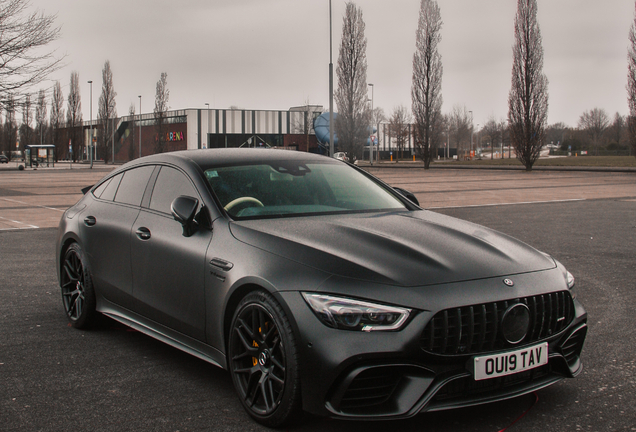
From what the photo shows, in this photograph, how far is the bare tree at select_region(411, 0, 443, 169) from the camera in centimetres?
5134

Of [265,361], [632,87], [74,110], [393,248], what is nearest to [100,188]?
[265,361]

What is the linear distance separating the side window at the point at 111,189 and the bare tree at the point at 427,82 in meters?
46.6

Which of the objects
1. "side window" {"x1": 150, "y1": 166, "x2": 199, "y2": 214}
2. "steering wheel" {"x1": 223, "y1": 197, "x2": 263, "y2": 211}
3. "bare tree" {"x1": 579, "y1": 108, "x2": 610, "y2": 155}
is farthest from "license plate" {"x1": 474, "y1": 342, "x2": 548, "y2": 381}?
"bare tree" {"x1": 579, "y1": 108, "x2": 610, "y2": 155}

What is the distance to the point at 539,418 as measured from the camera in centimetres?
337

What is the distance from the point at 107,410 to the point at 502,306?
206 cm

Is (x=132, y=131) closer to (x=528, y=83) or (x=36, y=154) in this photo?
(x=36, y=154)

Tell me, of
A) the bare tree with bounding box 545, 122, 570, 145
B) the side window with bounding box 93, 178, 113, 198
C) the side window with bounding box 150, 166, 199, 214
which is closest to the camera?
the side window with bounding box 150, 166, 199, 214

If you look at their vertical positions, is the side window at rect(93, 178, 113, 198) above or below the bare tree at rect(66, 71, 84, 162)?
below

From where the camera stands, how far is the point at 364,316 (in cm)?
294

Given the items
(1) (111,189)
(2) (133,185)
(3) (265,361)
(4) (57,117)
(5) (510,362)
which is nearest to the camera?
(5) (510,362)

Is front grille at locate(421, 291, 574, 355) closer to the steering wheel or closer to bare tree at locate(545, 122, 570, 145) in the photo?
the steering wheel

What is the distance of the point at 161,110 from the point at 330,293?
77765mm

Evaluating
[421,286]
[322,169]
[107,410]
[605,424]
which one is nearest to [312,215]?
[322,169]

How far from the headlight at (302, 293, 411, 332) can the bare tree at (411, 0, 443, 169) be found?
48.6 meters
